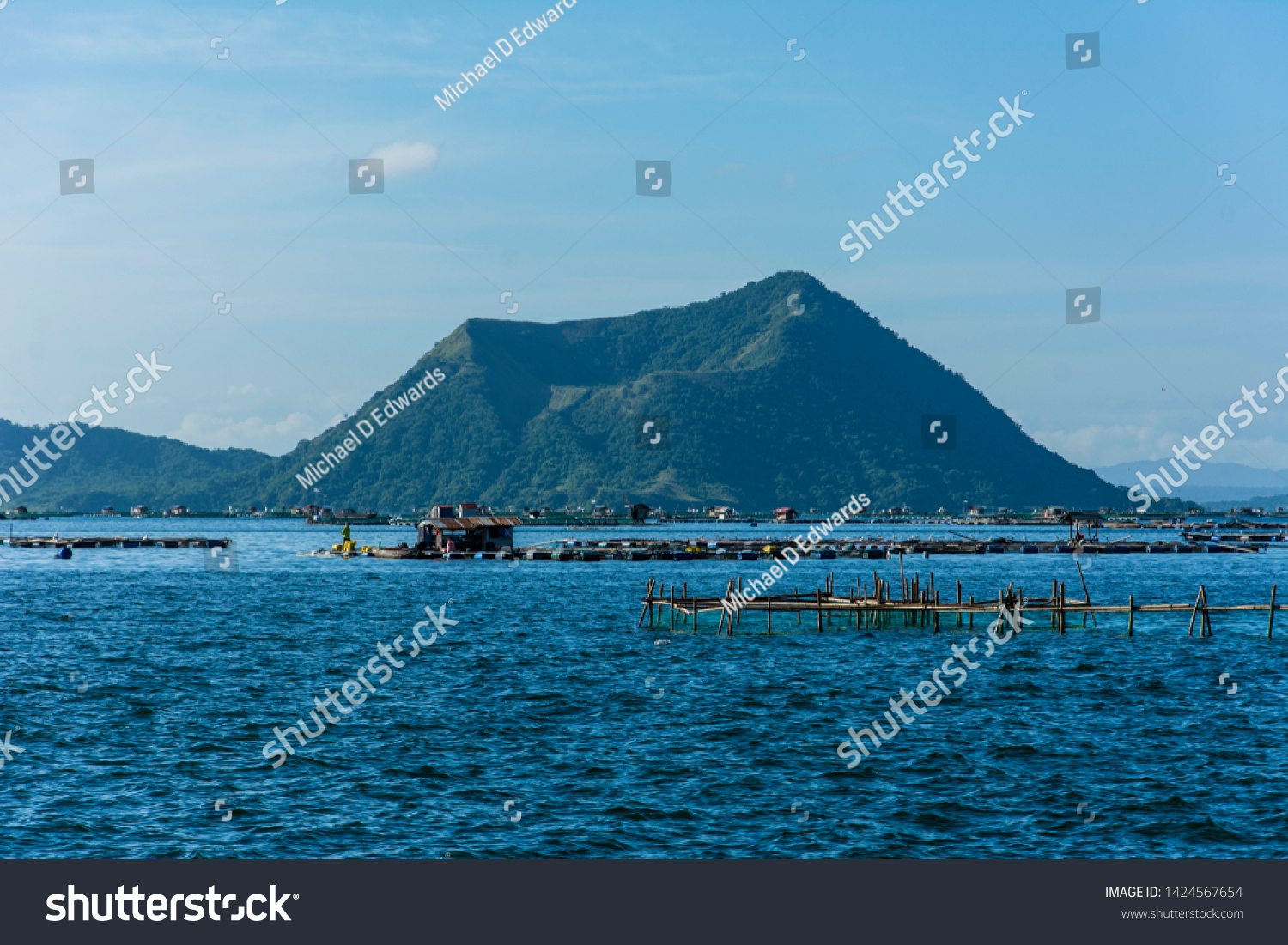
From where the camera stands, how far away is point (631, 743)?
31828mm

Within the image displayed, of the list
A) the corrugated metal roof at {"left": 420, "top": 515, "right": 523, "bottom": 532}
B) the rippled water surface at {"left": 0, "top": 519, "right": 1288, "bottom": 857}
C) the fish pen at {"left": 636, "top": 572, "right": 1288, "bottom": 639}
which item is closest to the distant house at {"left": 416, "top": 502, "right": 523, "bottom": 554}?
the corrugated metal roof at {"left": 420, "top": 515, "right": 523, "bottom": 532}

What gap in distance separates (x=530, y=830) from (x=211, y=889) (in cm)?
1020

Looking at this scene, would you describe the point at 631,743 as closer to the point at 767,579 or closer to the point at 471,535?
the point at 767,579

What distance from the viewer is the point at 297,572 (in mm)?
112562

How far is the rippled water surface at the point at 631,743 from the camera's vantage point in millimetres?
23297

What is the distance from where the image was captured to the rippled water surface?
23297 mm

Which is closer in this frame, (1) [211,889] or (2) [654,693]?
(1) [211,889]

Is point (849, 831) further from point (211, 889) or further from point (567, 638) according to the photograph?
point (567, 638)

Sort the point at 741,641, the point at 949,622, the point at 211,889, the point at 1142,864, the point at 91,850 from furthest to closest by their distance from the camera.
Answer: the point at 949,622 < the point at 741,641 < the point at 91,850 < the point at 1142,864 < the point at 211,889

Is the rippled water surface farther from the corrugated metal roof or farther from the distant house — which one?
the distant house

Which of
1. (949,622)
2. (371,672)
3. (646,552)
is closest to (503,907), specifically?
(371,672)

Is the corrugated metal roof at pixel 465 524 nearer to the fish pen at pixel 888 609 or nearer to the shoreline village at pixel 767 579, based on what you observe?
the shoreline village at pixel 767 579

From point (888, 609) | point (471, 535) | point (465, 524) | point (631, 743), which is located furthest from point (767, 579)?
point (631, 743)

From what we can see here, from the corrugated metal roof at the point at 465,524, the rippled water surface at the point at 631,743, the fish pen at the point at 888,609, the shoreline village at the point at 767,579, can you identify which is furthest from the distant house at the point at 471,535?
the rippled water surface at the point at 631,743
